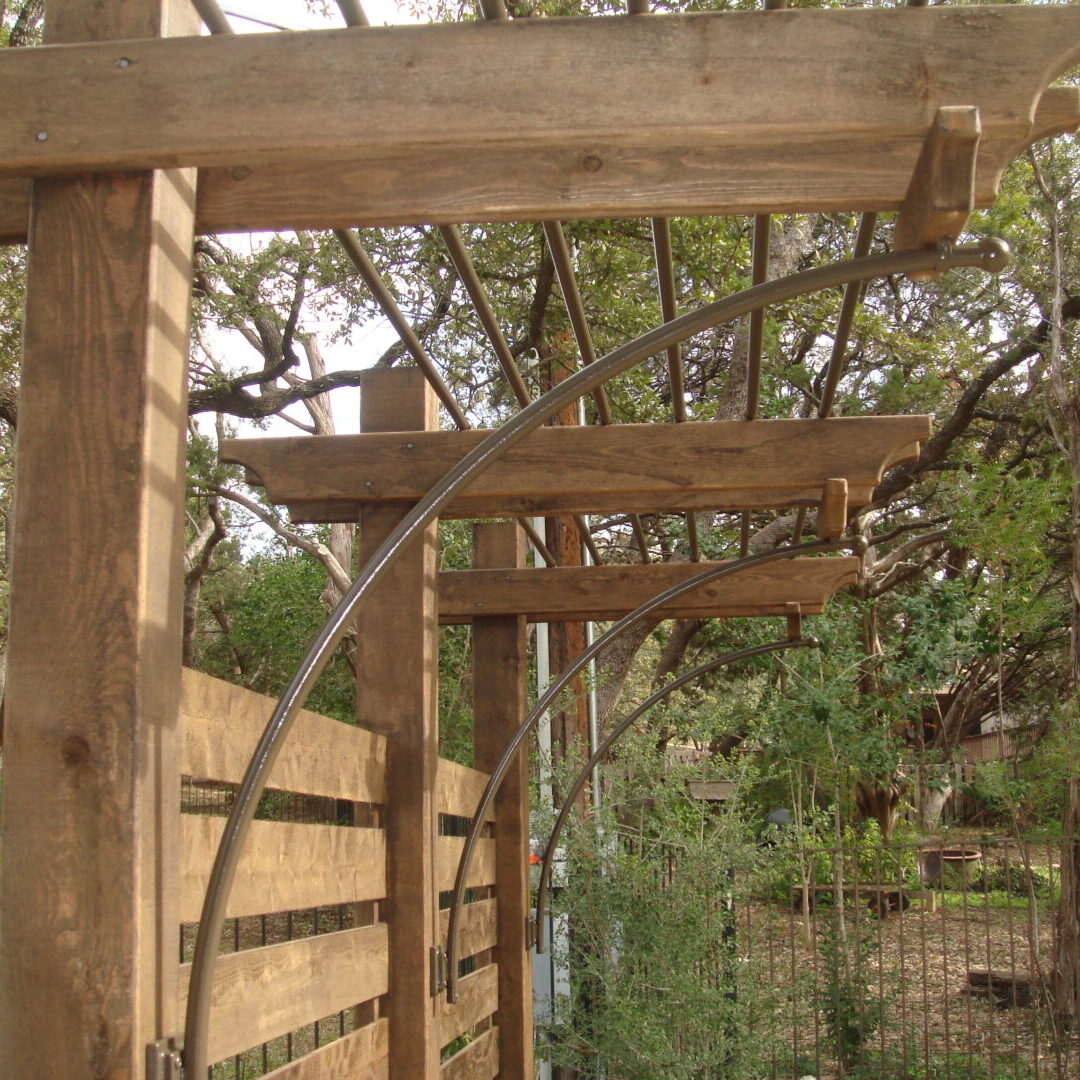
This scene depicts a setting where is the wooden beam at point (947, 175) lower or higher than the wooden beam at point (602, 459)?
lower

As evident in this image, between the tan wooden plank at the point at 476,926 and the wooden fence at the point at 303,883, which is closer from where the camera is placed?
the wooden fence at the point at 303,883

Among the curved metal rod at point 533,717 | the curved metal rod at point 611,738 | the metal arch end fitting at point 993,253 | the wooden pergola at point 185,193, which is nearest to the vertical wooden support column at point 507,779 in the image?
the curved metal rod at point 611,738

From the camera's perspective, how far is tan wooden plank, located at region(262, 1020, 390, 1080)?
2.25 meters

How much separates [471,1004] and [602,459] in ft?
5.52

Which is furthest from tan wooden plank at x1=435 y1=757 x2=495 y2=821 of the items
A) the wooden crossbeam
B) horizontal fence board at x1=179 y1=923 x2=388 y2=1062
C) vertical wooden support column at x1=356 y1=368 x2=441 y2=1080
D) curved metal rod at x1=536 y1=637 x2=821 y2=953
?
the wooden crossbeam

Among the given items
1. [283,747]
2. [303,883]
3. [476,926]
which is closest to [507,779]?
[476,926]

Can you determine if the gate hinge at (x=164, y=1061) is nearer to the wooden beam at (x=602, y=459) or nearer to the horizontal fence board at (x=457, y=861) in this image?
the horizontal fence board at (x=457, y=861)

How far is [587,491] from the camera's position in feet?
11.4

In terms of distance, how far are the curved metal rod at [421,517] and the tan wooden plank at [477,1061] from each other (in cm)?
232

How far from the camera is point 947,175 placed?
1592 millimetres

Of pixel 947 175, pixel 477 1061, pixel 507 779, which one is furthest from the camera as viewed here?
pixel 507 779

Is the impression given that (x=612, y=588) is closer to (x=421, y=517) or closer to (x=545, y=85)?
(x=421, y=517)

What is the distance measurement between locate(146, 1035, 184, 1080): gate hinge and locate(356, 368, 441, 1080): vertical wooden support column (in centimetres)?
153

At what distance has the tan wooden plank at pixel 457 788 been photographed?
357 centimetres
